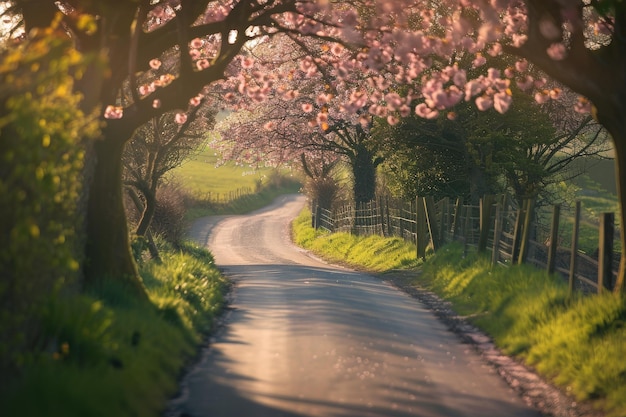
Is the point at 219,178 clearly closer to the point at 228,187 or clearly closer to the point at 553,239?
→ the point at 228,187

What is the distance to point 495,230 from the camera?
885 inches

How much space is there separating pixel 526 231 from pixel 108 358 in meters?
11.5

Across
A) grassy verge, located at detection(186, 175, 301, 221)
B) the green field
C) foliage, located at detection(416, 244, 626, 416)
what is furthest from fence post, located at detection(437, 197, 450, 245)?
the green field

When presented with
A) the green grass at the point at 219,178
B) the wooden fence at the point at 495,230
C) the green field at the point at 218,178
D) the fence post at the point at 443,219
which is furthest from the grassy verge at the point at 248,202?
the fence post at the point at 443,219

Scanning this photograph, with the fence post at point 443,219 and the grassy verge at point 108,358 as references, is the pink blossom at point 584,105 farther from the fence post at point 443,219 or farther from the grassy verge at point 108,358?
the fence post at point 443,219

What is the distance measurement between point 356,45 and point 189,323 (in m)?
5.47

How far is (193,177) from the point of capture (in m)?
126

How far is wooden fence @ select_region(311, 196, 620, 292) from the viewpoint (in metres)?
15.6

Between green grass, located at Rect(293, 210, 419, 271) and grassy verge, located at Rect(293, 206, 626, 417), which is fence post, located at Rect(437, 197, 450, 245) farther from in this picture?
grassy verge, located at Rect(293, 206, 626, 417)

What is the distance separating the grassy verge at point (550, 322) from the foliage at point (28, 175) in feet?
18.0

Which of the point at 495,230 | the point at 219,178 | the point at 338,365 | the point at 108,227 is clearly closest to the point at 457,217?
the point at 495,230

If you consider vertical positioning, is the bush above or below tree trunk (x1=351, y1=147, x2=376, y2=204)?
below

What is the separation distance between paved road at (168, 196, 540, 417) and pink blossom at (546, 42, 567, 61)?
415 centimetres

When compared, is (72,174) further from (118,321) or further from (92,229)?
(92,229)
